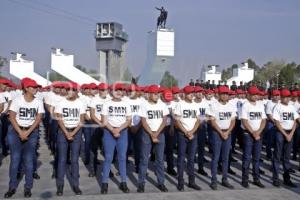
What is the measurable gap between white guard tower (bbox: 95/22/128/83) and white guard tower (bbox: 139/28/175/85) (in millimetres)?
19979

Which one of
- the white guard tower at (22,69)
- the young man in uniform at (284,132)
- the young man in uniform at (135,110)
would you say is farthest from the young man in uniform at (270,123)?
the white guard tower at (22,69)

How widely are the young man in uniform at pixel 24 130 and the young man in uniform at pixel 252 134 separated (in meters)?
3.79

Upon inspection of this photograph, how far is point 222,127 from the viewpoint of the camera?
7504mm

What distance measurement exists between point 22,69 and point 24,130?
19.3 metres

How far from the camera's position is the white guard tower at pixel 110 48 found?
140 ft

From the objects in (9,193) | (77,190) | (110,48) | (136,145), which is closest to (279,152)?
(136,145)

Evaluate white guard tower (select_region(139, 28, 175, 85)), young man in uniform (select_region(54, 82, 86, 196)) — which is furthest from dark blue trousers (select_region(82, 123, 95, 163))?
white guard tower (select_region(139, 28, 175, 85))

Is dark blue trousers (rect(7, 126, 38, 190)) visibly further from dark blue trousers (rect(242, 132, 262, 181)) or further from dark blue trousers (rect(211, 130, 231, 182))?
dark blue trousers (rect(242, 132, 262, 181))

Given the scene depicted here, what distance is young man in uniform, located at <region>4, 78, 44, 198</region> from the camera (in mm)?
6484

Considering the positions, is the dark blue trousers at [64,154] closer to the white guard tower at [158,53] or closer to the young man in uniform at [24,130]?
the young man in uniform at [24,130]

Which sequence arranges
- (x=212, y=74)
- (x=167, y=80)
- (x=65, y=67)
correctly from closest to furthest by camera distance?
(x=212, y=74), (x=65, y=67), (x=167, y=80)

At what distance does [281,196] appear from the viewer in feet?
22.4

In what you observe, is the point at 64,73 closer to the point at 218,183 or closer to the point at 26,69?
the point at 26,69

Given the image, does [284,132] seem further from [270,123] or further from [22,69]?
[22,69]
